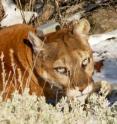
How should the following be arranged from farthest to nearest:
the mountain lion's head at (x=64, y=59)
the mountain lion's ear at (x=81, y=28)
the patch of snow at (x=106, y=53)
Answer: the patch of snow at (x=106, y=53), the mountain lion's ear at (x=81, y=28), the mountain lion's head at (x=64, y=59)

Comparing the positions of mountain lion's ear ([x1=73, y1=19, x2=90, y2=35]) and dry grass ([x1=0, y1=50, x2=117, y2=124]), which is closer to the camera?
dry grass ([x1=0, y1=50, x2=117, y2=124])

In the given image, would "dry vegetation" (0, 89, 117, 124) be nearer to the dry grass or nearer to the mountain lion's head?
the dry grass

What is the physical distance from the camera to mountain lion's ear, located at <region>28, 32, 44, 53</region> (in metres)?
7.18

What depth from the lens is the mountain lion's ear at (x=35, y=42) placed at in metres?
7.18

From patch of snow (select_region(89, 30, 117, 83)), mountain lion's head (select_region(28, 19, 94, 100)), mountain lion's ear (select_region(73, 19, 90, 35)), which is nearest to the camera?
mountain lion's head (select_region(28, 19, 94, 100))

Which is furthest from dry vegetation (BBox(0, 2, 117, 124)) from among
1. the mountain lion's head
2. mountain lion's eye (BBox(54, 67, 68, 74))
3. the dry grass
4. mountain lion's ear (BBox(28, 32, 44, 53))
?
mountain lion's ear (BBox(28, 32, 44, 53))

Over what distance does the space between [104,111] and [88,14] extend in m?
A: 6.72

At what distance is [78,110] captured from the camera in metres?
5.59

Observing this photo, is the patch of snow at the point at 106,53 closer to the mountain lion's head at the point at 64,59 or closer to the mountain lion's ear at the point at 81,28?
the mountain lion's ear at the point at 81,28

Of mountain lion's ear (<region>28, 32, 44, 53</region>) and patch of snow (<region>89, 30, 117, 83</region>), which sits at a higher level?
mountain lion's ear (<region>28, 32, 44, 53</region>)

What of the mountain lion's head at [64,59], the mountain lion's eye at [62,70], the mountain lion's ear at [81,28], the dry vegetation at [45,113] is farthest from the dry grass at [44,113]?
the mountain lion's ear at [81,28]

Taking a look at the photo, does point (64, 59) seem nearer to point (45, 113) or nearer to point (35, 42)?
point (35, 42)

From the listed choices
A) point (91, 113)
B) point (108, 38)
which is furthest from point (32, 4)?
point (91, 113)

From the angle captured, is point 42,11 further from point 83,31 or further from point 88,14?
point 83,31
